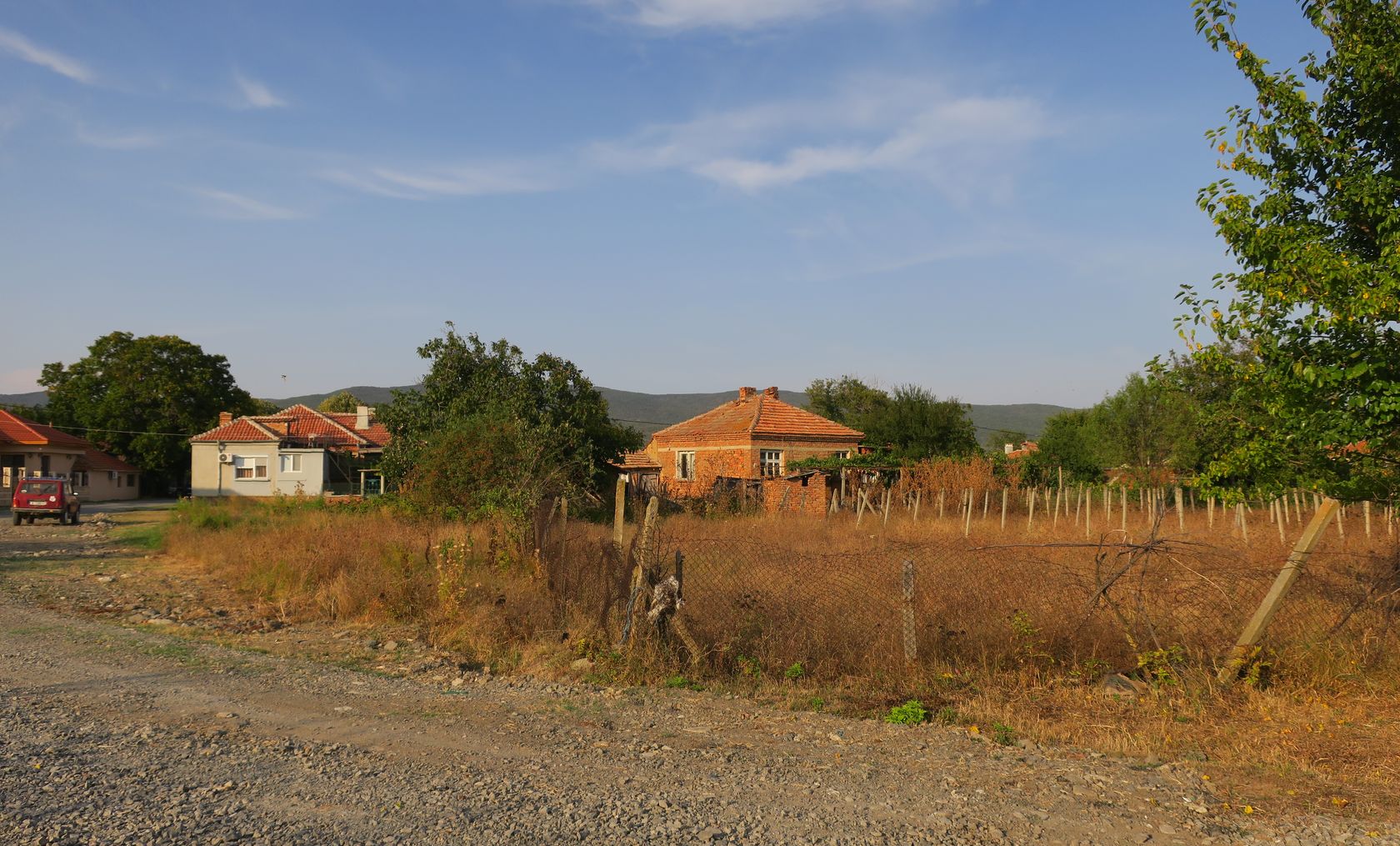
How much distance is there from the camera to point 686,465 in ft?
147

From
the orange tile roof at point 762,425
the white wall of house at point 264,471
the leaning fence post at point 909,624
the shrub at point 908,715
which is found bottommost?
the shrub at point 908,715

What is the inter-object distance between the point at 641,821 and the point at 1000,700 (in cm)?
375

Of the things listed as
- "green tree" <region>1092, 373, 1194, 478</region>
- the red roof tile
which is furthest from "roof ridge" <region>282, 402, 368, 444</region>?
"green tree" <region>1092, 373, 1194, 478</region>

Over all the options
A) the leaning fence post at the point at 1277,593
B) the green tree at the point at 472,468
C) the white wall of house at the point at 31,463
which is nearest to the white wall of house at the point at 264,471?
the white wall of house at the point at 31,463

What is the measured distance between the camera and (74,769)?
5.55m

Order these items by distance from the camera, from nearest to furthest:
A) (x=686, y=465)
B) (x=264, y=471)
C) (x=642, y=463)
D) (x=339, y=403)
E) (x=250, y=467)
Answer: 1. (x=686, y=465)
2. (x=642, y=463)
3. (x=264, y=471)
4. (x=250, y=467)
5. (x=339, y=403)

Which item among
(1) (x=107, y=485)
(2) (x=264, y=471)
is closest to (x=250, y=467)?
(2) (x=264, y=471)

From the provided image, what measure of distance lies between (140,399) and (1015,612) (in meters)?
65.3

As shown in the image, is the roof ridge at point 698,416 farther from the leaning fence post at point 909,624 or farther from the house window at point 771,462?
the leaning fence post at point 909,624

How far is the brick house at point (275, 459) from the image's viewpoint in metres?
52.6

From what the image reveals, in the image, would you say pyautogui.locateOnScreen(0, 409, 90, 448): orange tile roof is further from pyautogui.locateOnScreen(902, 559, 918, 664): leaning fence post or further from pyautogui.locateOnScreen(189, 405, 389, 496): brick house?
pyautogui.locateOnScreen(902, 559, 918, 664): leaning fence post

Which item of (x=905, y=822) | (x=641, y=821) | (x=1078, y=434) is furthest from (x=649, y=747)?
(x=1078, y=434)

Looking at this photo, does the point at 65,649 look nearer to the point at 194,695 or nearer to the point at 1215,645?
the point at 194,695

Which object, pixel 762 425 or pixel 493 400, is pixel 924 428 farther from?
pixel 493 400
